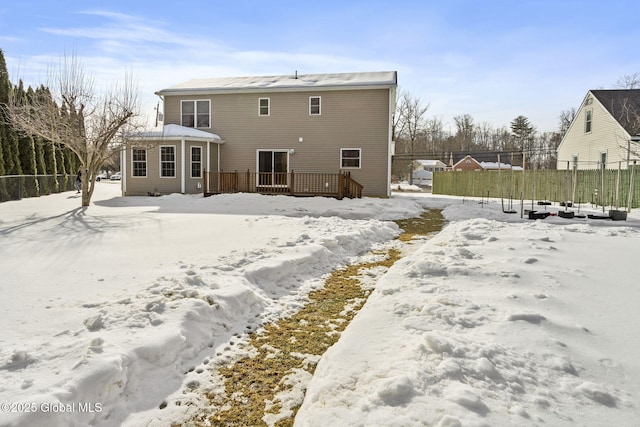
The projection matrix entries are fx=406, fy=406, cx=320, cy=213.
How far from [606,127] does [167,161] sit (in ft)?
69.3

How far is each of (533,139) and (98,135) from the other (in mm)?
65418

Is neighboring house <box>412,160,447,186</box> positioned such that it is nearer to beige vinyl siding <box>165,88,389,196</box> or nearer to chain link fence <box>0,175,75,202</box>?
beige vinyl siding <box>165,88,389,196</box>

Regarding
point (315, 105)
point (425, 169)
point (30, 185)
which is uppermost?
point (315, 105)

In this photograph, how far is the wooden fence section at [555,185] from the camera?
15008 millimetres

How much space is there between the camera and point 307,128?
18.3 meters

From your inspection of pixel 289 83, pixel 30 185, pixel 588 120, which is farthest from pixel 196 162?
pixel 588 120

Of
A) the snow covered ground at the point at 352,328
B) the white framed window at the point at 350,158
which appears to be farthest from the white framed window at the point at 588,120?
the snow covered ground at the point at 352,328

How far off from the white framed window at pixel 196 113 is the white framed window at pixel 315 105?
16.0ft

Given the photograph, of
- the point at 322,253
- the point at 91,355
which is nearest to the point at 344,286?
the point at 322,253

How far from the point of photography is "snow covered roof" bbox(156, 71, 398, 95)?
17.5 m

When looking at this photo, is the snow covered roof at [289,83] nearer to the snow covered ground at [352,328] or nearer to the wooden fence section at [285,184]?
the wooden fence section at [285,184]

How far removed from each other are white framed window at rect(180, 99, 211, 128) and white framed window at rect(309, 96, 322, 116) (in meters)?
4.88

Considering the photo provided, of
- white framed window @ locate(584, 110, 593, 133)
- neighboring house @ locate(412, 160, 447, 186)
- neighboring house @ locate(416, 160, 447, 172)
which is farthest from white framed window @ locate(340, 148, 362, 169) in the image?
neighboring house @ locate(416, 160, 447, 172)

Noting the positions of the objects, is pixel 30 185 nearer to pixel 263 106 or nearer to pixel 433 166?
pixel 263 106
